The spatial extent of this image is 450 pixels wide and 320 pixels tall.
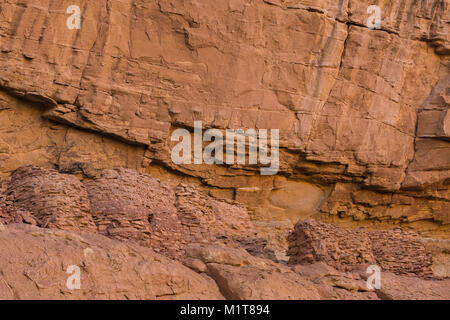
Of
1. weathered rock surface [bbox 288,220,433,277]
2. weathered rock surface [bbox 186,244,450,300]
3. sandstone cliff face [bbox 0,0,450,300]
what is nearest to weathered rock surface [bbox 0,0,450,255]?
sandstone cliff face [bbox 0,0,450,300]

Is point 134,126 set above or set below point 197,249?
above

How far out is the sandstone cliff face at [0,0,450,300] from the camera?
1257cm

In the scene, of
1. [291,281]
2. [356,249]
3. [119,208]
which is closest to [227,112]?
[356,249]

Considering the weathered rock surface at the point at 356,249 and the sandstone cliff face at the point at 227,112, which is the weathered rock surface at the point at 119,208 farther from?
the weathered rock surface at the point at 356,249

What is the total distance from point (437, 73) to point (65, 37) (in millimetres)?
9922

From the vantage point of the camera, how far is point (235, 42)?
51.3ft

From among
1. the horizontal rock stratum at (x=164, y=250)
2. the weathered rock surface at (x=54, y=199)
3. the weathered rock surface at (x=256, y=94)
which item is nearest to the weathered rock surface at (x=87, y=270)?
the horizontal rock stratum at (x=164, y=250)

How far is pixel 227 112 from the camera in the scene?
15680mm

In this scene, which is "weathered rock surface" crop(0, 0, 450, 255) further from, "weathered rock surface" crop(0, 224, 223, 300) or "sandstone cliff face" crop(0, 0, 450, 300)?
"weathered rock surface" crop(0, 224, 223, 300)

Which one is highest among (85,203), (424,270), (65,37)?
(65,37)

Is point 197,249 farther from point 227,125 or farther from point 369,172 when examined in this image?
point 369,172

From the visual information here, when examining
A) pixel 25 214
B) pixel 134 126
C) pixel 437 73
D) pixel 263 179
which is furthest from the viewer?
pixel 437 73

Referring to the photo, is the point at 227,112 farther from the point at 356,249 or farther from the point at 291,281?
the point at 291,281
